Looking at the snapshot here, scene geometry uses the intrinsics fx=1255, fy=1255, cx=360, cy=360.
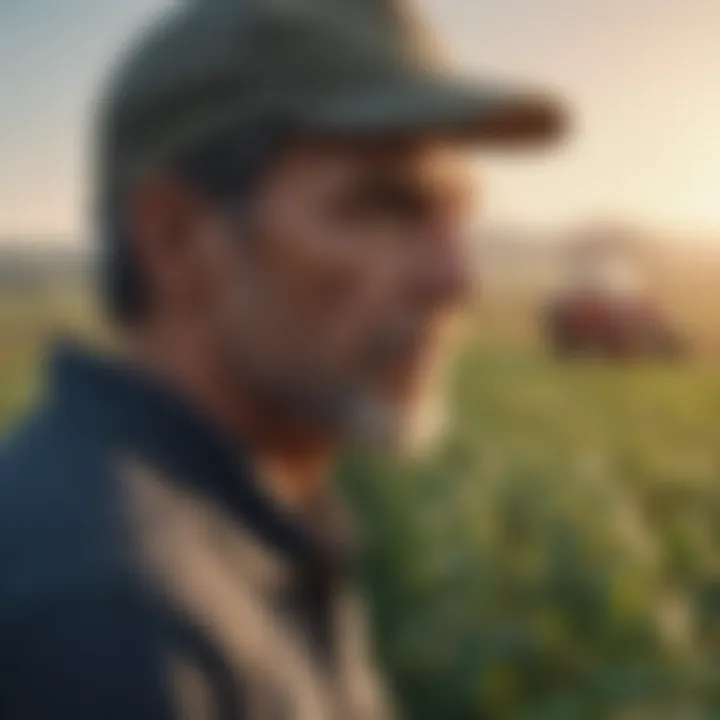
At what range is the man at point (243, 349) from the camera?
51cm

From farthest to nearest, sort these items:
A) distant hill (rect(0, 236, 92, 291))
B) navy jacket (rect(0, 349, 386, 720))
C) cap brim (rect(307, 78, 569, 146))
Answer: distant hill (rect(0, 236, 92, 291))
cap brim (rect(307, 78, 569, 146))
navy jacket (rect(0, 349, 386, 720))

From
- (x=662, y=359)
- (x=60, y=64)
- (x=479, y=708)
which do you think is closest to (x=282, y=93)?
(x=60, y=64)

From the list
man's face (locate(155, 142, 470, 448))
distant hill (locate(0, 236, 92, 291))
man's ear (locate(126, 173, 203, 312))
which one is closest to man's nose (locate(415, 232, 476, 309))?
man's face (locate(155, 142, 470, 448))

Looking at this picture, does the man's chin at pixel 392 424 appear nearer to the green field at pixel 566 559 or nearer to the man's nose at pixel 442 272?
the man's nose at pixel 442 272

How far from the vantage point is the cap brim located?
2.02 feet

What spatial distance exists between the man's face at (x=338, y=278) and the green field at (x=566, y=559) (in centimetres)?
31

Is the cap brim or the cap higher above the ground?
the cap

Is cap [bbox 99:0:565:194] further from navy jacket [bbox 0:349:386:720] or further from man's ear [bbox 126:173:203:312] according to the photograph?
navy jacket [bbox 0:349:386:720]

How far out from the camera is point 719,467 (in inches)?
40.3

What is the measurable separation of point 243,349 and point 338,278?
0.06 m

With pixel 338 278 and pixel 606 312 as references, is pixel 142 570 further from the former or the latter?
pixel 606 312

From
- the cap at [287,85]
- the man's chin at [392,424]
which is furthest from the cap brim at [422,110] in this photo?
the man's chin at [392,424]

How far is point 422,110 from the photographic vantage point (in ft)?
2.03

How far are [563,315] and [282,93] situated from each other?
40cm
